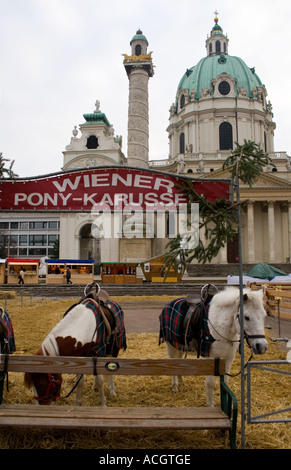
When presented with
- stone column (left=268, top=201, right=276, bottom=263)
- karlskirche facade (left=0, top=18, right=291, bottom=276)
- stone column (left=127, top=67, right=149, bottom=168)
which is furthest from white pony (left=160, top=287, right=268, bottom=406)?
stone column (left=268, top=201, right=276, bottom=263)

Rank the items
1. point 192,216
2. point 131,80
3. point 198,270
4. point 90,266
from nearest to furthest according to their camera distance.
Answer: point 192,216 < point 131,80 < point 90,266 < point 198,270

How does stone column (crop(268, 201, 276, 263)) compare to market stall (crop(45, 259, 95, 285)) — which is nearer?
market stall (crop(45, 259, 95, 285))

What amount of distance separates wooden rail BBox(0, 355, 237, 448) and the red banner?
246cm

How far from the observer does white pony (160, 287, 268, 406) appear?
4.38 m

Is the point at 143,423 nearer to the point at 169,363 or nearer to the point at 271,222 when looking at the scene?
the point at 169,363

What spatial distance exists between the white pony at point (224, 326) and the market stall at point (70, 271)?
28.1 meters

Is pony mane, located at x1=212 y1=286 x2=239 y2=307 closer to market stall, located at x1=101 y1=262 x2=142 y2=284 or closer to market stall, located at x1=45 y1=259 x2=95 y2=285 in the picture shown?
market stall, located at x1=101 y1=262 x2=142 y2=284

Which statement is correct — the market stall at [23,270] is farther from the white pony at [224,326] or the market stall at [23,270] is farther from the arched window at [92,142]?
the white pony at [224,326]

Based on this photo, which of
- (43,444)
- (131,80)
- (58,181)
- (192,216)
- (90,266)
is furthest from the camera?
(90,266)

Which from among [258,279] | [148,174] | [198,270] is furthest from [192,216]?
[198,270]

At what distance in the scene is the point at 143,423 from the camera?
352cm

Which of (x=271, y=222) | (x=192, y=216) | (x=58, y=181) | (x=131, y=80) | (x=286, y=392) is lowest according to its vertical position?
(x=286, y=392)

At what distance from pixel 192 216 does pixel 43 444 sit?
3.46 metres

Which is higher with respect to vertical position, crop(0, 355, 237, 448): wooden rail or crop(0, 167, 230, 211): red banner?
crop(0, 167, 230, 211): red banner
